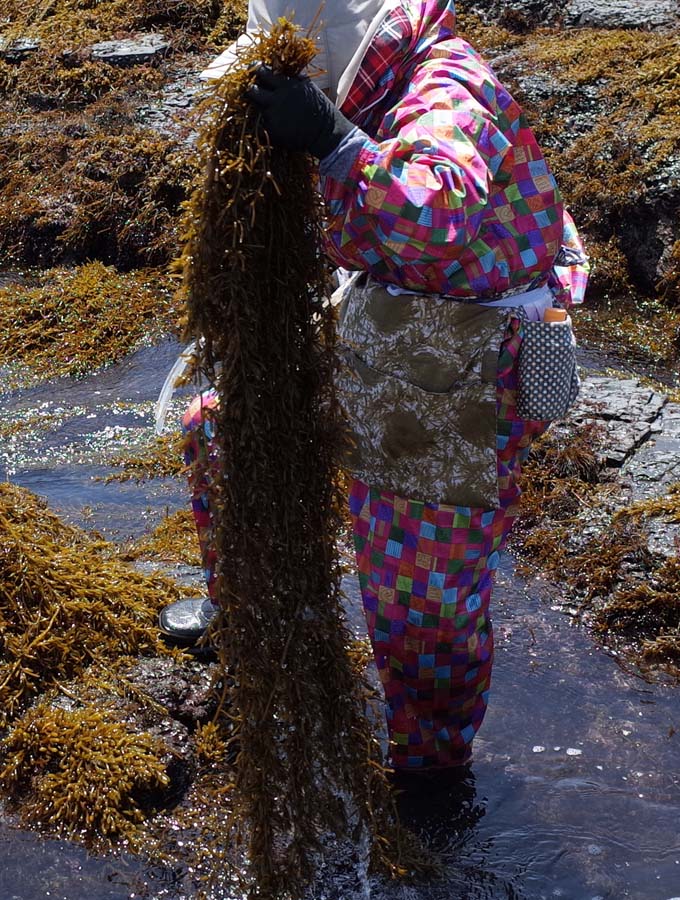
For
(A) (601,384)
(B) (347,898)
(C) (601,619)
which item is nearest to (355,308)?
(B) (347,898)

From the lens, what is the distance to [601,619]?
395cm

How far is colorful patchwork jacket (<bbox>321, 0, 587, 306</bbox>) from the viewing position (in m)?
2.24

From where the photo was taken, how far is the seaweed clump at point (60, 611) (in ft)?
10.8

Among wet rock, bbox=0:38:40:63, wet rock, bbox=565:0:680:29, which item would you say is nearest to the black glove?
wet rock, bbox=565:0:680:29

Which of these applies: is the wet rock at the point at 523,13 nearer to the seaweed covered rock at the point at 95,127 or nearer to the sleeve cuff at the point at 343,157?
the seaweed covered rock at the point at 95,127

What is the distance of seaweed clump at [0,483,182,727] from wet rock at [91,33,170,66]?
6706mm

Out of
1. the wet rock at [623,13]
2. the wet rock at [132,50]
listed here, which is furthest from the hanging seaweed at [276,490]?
the wet rock at [132,50]

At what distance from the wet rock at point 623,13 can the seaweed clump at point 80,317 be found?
4289 mm

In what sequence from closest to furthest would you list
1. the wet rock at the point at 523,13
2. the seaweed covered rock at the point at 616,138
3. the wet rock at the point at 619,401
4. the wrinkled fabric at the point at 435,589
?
the wrinkled fabric at the point at 435,589 → the wet rock at the point at 619,401 → the seaweed covered rock at the point at 616,138 → the wet rock at the point at 523,13

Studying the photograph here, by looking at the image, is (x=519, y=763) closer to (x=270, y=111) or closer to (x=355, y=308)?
(x=355, y=308)

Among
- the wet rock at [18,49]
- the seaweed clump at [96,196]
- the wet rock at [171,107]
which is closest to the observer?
the seaweed clump at [96,196]

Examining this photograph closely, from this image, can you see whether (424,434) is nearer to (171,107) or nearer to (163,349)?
(163,349)

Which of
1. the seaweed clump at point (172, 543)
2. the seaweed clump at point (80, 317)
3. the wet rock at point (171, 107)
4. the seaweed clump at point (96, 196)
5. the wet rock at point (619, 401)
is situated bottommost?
the seaweed clump at point (172, 543)

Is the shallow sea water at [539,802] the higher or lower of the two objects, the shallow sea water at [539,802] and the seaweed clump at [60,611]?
the lower
